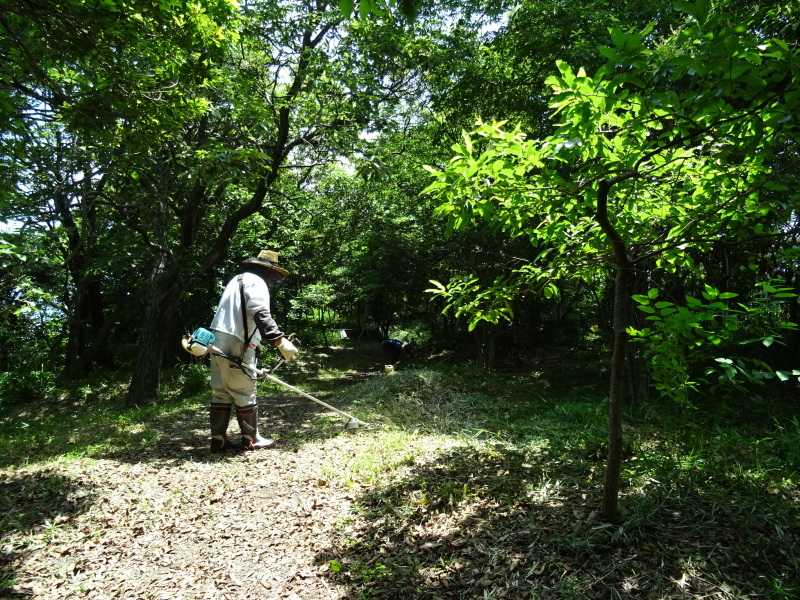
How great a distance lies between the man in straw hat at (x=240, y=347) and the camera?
4.82 meters

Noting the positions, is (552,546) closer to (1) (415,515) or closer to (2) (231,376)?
(1) (415,515)

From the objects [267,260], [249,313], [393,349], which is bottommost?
[393,349]

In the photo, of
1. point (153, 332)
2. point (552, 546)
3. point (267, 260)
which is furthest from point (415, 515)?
point (153, 332)

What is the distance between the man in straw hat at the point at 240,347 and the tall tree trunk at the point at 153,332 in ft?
16.2

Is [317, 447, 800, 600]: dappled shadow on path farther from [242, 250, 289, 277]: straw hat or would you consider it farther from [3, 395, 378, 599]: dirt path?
[242, 250, 289, 277]: straw hat

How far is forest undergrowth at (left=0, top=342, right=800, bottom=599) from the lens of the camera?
100 inches

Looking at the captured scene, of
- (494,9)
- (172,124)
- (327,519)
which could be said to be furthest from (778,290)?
(494,9)

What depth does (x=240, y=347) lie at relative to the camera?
4855mm

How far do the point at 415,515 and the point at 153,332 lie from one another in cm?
769

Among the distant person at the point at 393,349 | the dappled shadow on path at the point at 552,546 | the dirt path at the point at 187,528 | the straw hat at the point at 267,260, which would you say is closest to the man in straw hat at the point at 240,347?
the straw hat at the point at 267,260

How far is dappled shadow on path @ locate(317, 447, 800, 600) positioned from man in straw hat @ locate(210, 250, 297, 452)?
76.2 inches

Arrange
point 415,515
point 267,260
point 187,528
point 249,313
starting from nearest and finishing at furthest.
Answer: point 415,515 < point 187,528 < point 249,313 < point 267,260

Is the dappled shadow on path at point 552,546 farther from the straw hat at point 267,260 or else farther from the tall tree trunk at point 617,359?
the straw hat at point 267,260

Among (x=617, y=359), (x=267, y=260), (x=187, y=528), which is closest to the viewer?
(x=617, y=359)
